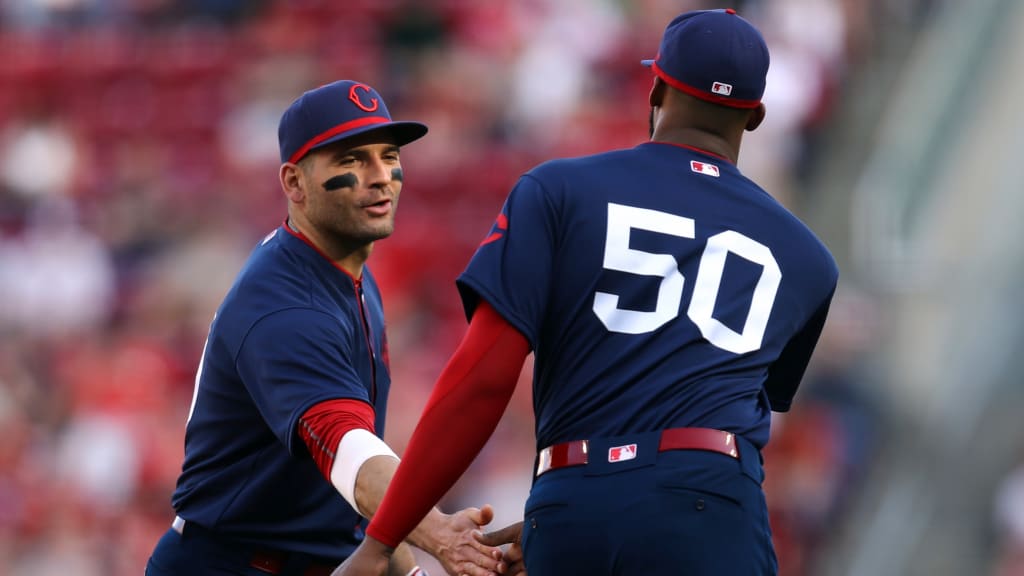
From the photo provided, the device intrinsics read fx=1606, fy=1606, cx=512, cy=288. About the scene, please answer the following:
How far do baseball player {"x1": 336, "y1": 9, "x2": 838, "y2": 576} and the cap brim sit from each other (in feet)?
3.00

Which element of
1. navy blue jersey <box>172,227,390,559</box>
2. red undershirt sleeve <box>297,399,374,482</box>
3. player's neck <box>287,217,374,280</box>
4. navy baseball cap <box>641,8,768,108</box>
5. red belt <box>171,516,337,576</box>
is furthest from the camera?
player's neck <box>287,217,374,280</box>

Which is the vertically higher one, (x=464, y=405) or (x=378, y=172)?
(x=378, y=172)

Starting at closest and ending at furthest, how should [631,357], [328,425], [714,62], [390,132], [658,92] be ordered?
[631,357]
[714,62]
[658,92]
[328,425]
[390,132]

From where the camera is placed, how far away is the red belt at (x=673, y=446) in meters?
3.32

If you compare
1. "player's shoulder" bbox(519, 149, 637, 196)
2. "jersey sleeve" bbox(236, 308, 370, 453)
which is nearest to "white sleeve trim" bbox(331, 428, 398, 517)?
"jersey sleeve" bbox(236, 308, 370, 453)

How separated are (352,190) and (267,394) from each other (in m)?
0.66

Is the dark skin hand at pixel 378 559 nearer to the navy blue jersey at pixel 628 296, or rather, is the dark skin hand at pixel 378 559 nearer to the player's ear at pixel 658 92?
the navy blue jersey at pixel 628 296

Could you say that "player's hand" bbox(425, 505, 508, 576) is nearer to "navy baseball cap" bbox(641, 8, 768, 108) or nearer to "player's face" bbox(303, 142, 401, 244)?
"player's face" bbox(303, 142, 401, 244)

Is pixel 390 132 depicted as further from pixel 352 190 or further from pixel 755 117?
pixel 755 117

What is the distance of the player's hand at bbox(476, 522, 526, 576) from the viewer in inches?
143

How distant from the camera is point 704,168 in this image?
356cm

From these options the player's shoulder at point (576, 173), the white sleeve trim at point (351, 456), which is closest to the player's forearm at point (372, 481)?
the white sleeve trim at point (351, 456)

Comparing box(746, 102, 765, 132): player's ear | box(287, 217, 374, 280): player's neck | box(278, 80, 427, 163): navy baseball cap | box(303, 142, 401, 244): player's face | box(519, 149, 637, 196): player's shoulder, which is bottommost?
box(287, 217, 374, 280): player's neck

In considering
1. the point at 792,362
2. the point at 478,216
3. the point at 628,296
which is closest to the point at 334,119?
the point at 628,296
